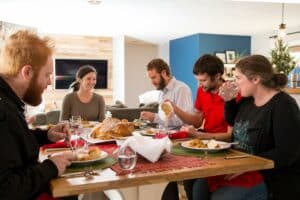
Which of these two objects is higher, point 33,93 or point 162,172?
point 33,93

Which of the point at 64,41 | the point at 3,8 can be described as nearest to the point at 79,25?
the point at 64,41

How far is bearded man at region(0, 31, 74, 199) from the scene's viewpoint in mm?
1052

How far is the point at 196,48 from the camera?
25.6 feet

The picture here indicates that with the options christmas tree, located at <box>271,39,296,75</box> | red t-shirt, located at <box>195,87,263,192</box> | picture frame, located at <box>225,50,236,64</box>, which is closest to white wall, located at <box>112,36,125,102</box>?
picture frame, located at <box>225,50,236,64</box>

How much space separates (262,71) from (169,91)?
1.19 meters

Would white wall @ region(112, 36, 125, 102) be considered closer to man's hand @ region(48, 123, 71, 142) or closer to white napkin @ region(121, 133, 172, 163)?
man's hand @ region(48, 123, 71, 142)

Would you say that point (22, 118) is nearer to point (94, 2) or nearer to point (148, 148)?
point (148, 148)

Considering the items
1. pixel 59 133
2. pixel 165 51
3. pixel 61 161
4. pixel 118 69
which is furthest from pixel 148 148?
pixel 165 51

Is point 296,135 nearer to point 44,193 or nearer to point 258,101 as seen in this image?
point 258,101

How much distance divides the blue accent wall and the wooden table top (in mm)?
6575

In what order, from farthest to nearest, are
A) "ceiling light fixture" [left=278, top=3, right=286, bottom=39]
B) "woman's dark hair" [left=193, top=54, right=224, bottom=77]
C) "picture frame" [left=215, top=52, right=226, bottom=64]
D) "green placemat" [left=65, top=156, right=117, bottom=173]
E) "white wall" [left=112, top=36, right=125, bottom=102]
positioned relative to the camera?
1. "white wall" [left=112, top=36, right=125, bottom=102]
2. "picture frame" [left=215, top=52, right=226, bottom=64]
3. "ceiling light fixture" [left=278, top=3, right=286, bottom=39]
4. "woman's dark hair" [left=193, top=54, right=224, bottom=77]
5. "green placemat" [left=65, top=156, right=117, bottom=173]

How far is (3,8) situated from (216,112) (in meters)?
4.54

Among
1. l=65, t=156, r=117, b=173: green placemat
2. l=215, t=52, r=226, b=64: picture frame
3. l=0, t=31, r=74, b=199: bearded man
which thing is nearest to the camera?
l=0, t=31, r=74, b=199: bearded man

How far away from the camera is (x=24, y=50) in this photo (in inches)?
48.7
